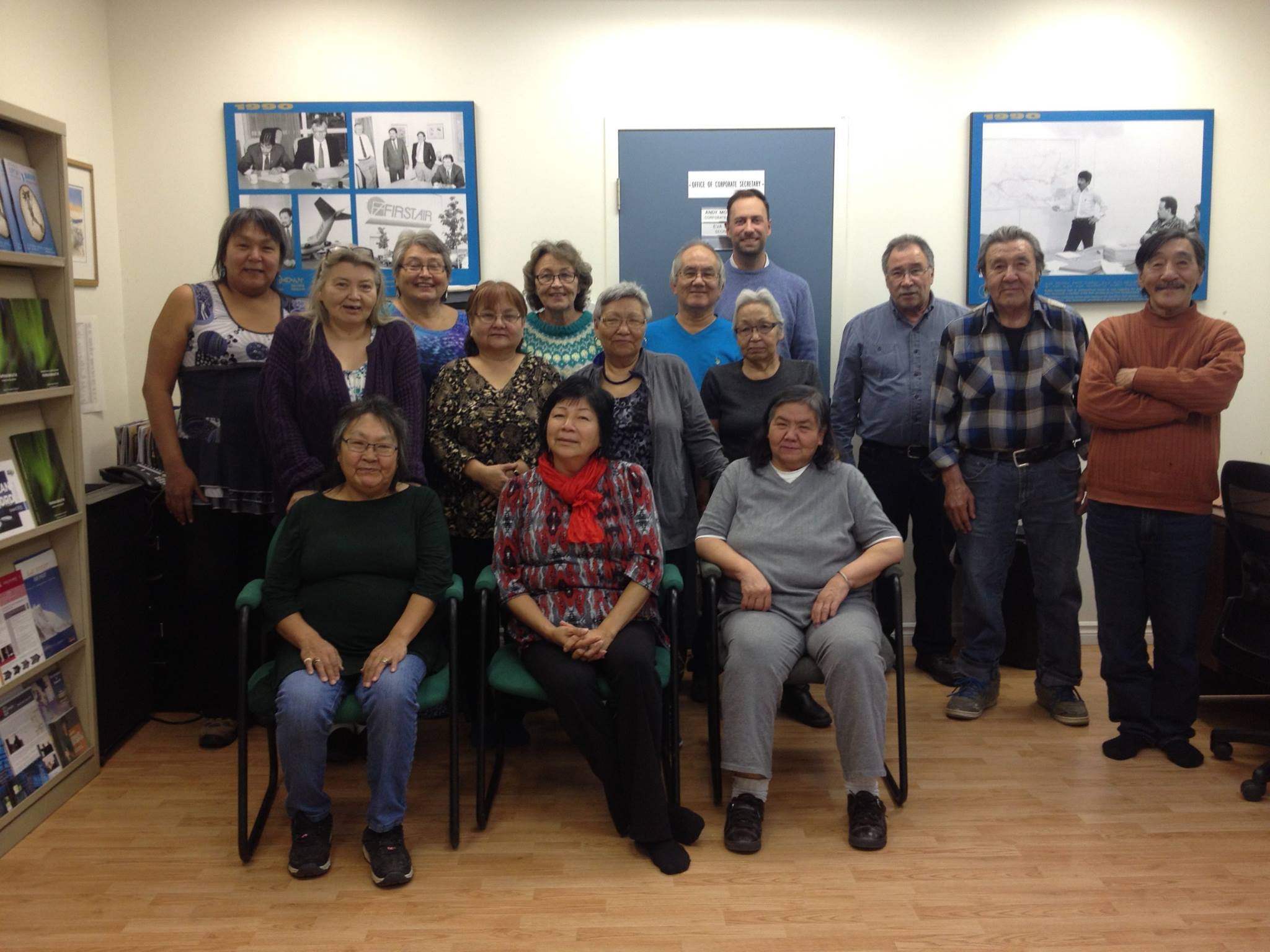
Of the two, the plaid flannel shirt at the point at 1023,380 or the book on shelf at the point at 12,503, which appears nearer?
the book on shelf at the point at 12,503

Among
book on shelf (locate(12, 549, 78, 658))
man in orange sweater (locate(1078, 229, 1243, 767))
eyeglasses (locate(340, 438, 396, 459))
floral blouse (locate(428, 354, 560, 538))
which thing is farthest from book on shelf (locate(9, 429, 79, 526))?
man in orange sweater (locate(1078, 229, 1243, 767))

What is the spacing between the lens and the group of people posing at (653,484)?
2527mm

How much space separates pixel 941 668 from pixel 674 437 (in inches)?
63.0

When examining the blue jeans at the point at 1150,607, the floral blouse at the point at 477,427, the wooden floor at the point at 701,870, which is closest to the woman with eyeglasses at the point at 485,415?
the floral blouse at the point at 477,427

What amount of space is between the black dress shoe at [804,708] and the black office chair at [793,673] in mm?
548

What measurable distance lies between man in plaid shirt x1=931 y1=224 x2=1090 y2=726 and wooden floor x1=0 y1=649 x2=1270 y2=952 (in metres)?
0.42

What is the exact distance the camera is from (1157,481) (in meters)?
→ 2.96

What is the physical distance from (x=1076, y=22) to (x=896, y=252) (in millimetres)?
1395

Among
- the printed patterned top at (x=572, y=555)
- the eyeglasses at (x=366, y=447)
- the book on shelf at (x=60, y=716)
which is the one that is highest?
the eyeglasses at (x=366, y=447)

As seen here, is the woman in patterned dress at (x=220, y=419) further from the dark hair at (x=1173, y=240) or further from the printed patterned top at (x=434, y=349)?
the dark hair at (x=1173, y=240)

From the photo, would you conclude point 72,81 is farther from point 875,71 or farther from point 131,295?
point 875,71

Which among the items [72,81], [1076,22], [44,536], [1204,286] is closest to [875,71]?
[1076,22]

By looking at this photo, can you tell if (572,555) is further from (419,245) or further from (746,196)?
(746,196)

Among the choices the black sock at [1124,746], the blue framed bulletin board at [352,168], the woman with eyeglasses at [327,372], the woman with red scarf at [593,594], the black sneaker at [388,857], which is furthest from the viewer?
the blue framed bulletin board at [352,168]
